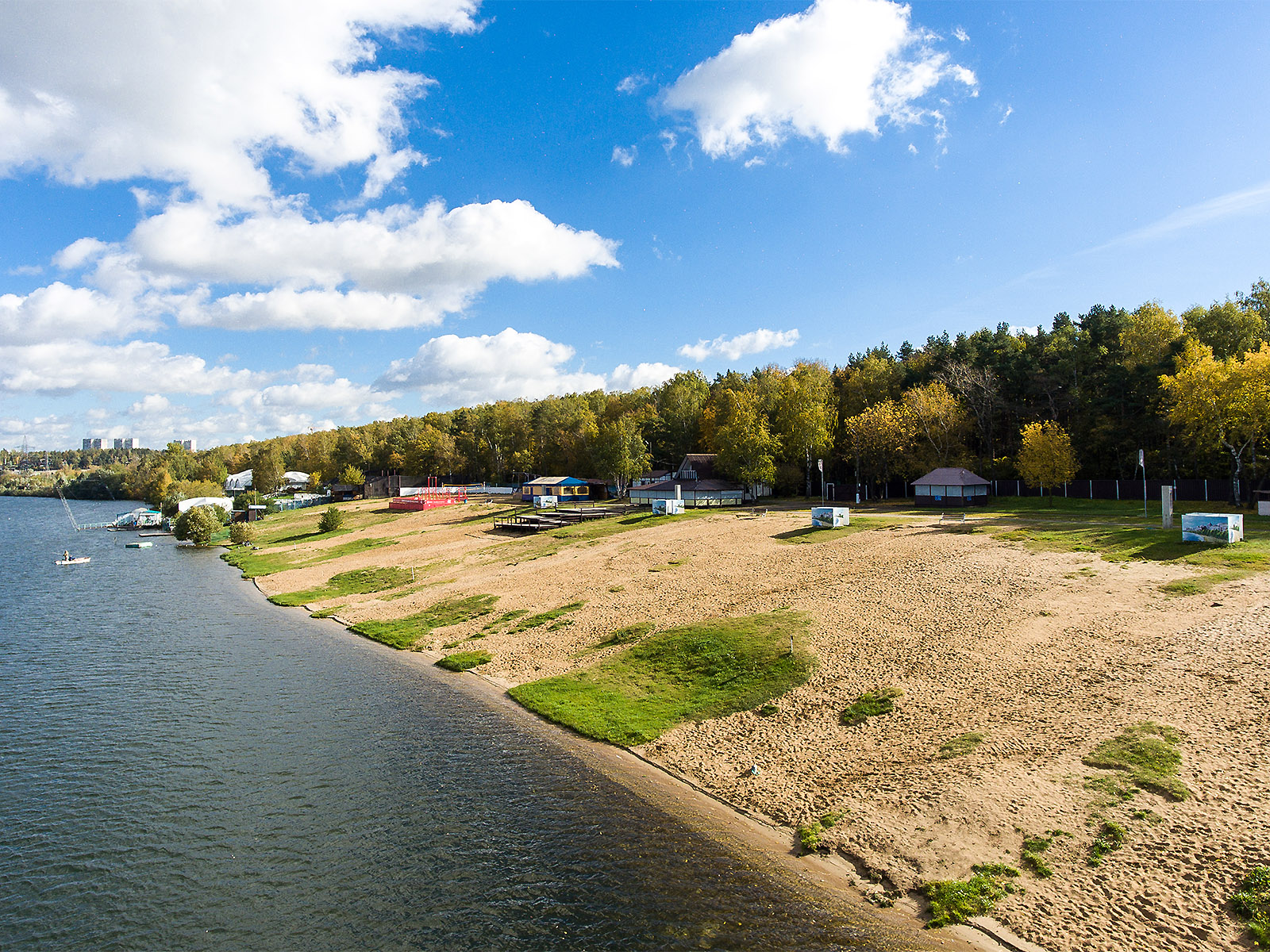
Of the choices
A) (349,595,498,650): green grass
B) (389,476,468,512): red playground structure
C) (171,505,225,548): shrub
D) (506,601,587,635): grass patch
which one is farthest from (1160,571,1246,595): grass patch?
(171,505,225,548): shrub

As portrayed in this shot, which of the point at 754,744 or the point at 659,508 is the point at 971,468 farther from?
the point at 754,744

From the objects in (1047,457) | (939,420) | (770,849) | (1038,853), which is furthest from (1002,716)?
(939,420)

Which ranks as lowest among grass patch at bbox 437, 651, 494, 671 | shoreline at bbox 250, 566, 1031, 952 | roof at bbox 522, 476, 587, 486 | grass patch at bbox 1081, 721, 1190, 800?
shoreline at bbox 250, 566, 1031, 952

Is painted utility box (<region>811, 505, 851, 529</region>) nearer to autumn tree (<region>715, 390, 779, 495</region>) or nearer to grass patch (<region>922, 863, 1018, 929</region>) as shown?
autumn tree (<region>715, 390, 779, 495</region>)

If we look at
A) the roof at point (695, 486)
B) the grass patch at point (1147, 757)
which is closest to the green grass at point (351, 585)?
the roof at point (695, 486)

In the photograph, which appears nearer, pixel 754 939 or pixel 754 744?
pixel 754 939

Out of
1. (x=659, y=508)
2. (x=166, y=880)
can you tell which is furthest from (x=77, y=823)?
(x=659, y=508)
